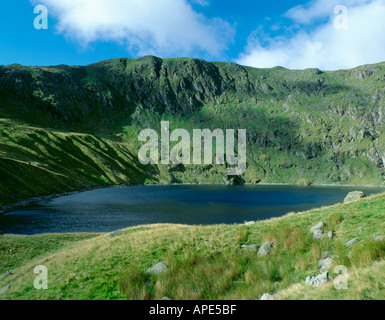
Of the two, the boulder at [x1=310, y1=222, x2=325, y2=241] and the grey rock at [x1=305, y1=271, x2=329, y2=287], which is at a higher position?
the boulder at [x1=310, y1=222, x2=325, y2=241]

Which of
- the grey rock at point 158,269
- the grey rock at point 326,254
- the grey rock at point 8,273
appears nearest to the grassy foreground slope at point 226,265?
the grey rock at point 326,254

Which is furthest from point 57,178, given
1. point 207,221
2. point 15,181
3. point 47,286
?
point 47,286

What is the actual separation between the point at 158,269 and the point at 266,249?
20.6ft

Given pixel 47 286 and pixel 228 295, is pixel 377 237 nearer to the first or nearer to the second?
pixel 228 295

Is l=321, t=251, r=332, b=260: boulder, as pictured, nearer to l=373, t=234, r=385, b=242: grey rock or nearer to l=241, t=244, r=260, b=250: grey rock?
l=373, t=234, r=385, b=242: grey rock

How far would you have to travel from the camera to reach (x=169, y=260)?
13.3 metres

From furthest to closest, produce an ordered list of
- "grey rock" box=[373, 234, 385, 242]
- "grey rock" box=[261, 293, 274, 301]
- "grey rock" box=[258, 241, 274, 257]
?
"grey rock" box=[258, 241, 274, 257] < "grey rock" box=[373, 234, 385, 242] < "grey rock" box=[261, 293, 274, 301]

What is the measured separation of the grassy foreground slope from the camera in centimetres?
954

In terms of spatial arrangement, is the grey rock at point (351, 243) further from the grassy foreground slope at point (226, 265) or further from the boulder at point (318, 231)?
the boulder at point (318, 231)

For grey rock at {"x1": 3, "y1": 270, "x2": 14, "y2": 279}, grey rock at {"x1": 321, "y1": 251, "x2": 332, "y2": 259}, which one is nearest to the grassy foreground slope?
grey rock at {"x1": 321, "y1": 251, "x2": 332, "y2": 259}

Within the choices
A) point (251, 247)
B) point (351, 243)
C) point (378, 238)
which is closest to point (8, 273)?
point (251, 247)

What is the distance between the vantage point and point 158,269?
12516 millimetres

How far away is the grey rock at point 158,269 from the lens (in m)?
12.3

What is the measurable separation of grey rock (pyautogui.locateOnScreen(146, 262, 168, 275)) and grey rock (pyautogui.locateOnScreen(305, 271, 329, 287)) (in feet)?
22.3
